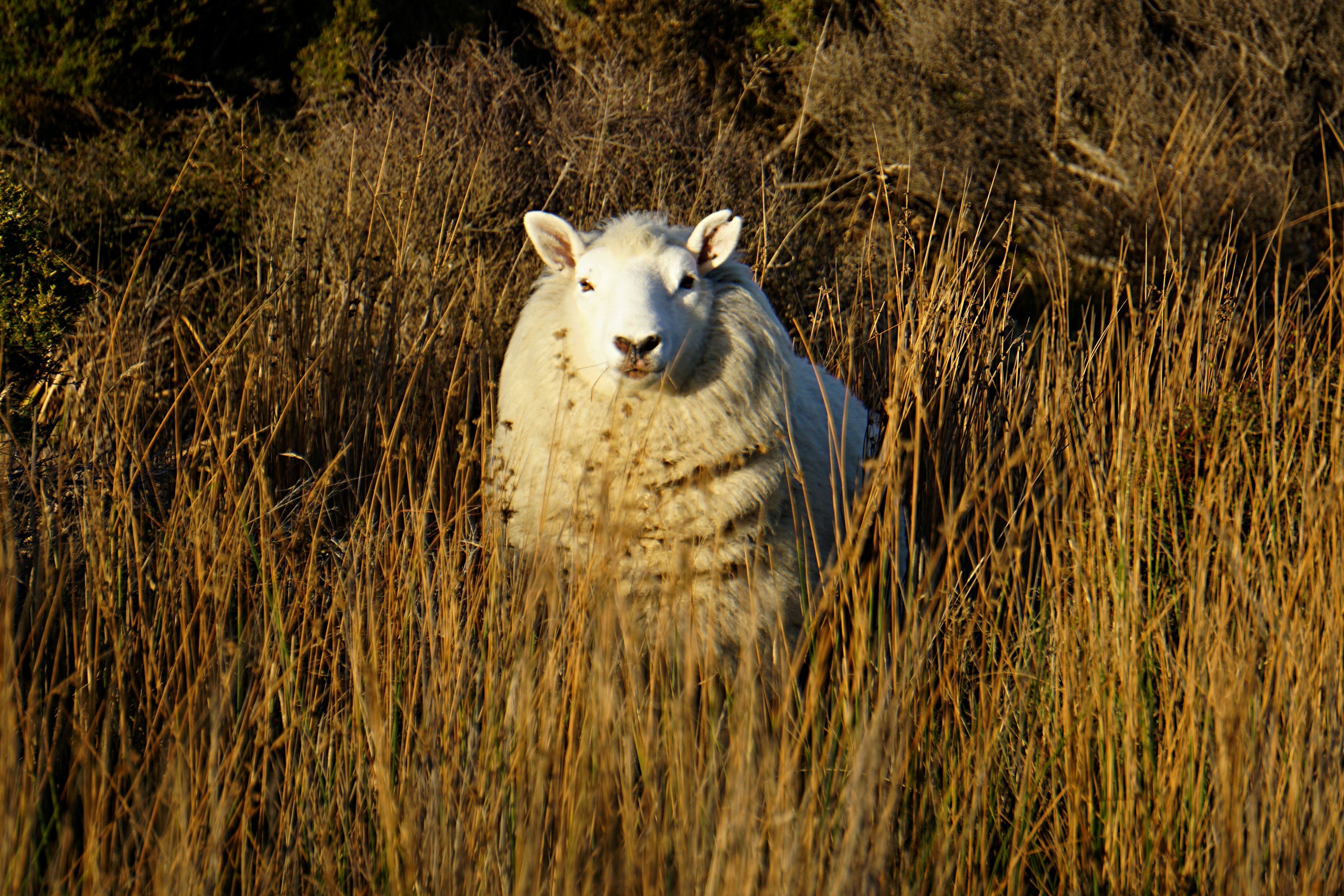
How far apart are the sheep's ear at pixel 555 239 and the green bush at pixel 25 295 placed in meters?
1.43

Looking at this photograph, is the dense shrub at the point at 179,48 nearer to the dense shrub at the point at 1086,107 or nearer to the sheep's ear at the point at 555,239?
the dense shrub at the point at 1086,107

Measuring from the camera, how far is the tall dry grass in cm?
145

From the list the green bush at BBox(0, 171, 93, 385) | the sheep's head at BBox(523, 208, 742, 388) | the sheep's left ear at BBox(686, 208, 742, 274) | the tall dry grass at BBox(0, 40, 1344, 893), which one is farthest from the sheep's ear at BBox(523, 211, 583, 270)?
the green bush at BBox(0, 171, 93, 385)

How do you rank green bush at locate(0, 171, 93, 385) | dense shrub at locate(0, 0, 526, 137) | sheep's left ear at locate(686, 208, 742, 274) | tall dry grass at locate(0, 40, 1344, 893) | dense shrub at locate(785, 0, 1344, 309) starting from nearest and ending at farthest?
tall dry grass at locate(0, 40, 1344, 893)
sheep's left ear at locate(686, 208, 742, 274)
green bush at locate(0, 171, 93, 385)
dense shrub at locate(785, 0, 1344, 309)
dense shrub at locate(0, 0, 526, 137)

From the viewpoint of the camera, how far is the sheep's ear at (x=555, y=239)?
2.95 meters

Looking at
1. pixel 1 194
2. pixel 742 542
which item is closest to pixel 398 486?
pixel 742 542

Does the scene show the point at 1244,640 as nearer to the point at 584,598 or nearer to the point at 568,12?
the point at 584,598

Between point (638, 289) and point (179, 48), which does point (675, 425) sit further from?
Result: point (179, 48)

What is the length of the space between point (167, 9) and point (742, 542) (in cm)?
742

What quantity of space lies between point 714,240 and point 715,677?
5.26 ft

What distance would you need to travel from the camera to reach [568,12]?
8.82 m

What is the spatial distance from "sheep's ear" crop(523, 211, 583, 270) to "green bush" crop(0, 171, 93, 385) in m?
1.43

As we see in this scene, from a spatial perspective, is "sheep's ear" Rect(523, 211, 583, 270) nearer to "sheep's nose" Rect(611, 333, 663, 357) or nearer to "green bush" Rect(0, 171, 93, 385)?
"sheep's nose" Rect(611, 333, 663, 357)

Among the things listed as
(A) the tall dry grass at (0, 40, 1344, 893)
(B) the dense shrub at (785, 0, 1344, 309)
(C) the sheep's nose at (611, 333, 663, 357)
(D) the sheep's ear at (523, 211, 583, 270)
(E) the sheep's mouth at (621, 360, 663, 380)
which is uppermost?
(B) the dense shrub at (785, 0, 1344, 309)
